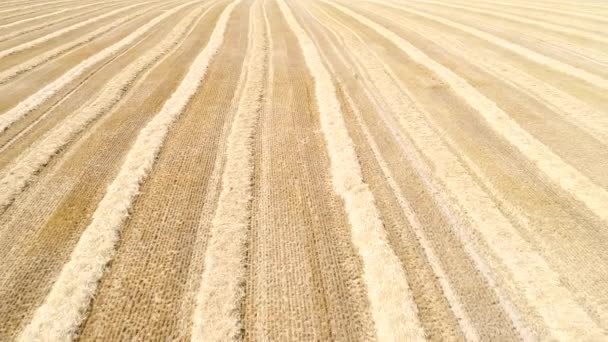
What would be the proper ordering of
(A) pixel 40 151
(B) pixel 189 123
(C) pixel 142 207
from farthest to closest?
(B) pixel 189 123, (A) pixel 40 151, (C) pixel 142 207

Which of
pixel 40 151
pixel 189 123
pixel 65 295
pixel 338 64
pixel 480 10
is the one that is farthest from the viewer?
pixel 480 10

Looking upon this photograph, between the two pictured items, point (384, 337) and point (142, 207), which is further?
point (142, 207)

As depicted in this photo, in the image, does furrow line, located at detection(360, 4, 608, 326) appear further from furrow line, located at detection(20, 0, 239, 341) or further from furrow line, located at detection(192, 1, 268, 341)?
furrow line, located at detection(20, 0, 239, 341)

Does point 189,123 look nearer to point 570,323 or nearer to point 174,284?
point 174,284

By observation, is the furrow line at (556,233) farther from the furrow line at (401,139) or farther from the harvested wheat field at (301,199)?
the furrow line at (401,139)

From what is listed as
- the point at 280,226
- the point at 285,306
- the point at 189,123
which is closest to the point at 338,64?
the point at 189,123

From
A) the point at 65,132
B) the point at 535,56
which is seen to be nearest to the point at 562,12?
the point at 535,56
